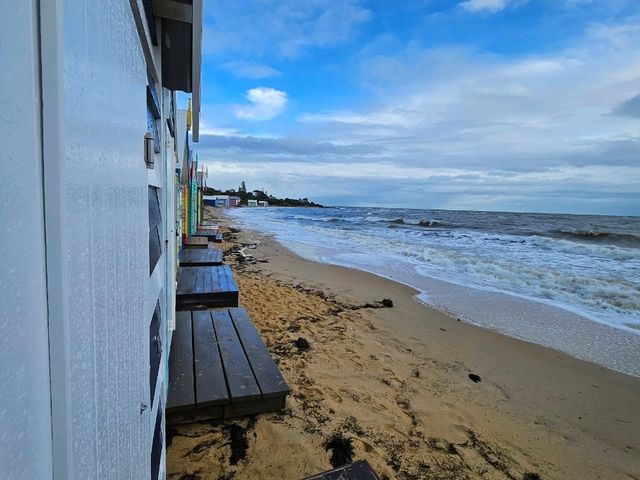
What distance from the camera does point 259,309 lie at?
5773 mm

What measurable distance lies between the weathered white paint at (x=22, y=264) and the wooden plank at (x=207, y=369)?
2408 millimetres

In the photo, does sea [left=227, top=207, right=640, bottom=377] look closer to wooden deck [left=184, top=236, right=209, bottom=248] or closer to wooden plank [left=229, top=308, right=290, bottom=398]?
wooden deck [left=184, top=236, right=209, bottom=248]

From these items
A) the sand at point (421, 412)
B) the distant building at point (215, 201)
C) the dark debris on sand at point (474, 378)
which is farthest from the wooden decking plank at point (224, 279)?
the distant building at point (215, 201)

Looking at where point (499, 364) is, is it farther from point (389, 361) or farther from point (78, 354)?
point (78, 354)

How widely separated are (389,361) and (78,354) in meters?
4.06

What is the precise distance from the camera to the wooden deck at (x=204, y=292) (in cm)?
472

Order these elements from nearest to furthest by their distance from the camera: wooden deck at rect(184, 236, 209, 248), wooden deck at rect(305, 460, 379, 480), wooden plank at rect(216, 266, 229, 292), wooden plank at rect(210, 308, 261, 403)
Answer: wooden deck at rect(305, 460, 379, 480)
wooden plank at rect(210, 308, 261, 403)
wooden plank at rect(216, 266, 229, 292)
wooden deck at rect(184, 236, 209, 248)

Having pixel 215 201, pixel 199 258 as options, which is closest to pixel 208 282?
pixel 199 258

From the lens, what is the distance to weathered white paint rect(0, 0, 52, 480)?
1.13ft

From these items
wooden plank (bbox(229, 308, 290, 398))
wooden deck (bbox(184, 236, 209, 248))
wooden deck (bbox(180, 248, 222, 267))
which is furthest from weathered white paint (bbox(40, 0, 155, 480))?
wooden deck (bbox(184, 236, 209, 248))

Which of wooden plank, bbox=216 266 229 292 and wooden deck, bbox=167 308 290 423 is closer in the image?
wooden deck, bbox=167 308 290 423

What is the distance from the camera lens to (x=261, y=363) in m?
3.08

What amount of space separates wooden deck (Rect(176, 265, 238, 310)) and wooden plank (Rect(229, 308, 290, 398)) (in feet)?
3.37

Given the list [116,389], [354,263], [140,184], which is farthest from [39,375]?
[354,263]
